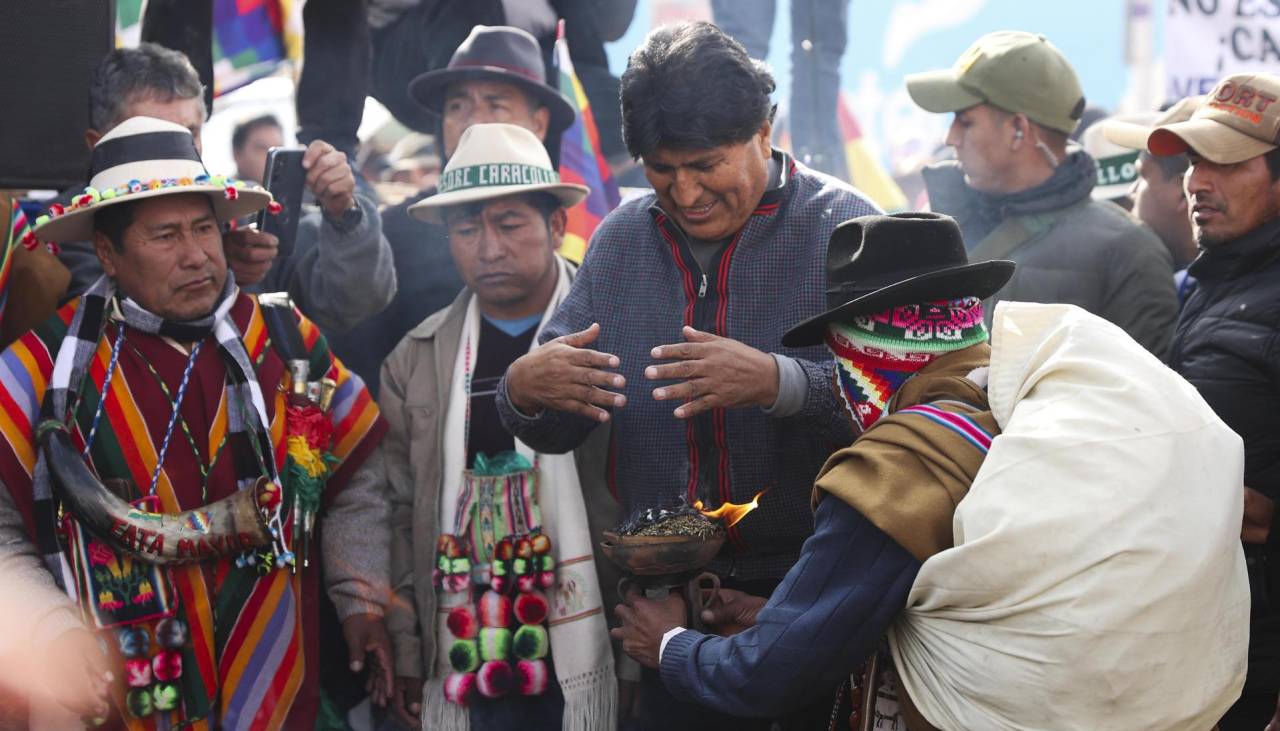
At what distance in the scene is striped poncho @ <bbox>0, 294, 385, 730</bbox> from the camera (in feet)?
11.5

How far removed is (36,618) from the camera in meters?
3.30

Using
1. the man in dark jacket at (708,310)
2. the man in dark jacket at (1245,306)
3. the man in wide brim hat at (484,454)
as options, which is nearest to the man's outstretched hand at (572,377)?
the man in dark jacket at (708,310)

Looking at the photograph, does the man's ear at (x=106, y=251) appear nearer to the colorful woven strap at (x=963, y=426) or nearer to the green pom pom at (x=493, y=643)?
the green pom pom at (x=493, y=643)

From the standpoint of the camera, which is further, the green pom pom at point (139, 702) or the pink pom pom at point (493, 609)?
the pink pom pom at point (493, 609)

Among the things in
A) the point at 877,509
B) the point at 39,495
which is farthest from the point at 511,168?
the point at 877,509

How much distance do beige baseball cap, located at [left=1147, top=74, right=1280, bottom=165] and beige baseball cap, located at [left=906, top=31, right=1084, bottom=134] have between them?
98 cm

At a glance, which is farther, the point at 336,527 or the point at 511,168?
the point at 511,168

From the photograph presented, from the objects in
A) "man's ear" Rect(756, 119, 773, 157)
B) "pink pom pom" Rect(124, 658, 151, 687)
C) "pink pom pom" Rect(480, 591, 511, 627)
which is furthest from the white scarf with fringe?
"man's ear" Rect(756, 119, 773, 157)

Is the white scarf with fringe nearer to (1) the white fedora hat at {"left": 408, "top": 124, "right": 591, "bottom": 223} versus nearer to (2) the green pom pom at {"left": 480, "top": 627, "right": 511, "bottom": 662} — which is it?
(2) the green pom pom at {"left": 480, "top": 627, "right": 511, "bottom": 662}

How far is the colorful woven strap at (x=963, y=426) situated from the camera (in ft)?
8.33

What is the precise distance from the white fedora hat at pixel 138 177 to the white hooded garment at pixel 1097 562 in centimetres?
235

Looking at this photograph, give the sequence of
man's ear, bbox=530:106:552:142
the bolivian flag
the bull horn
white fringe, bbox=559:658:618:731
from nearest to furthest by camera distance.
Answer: the bull horn → white fringe, bbox=559:658:618:731 → man's ear, bbox=530:106:552:142 → the bolivian flag

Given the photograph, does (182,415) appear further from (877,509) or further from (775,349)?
(877,509)

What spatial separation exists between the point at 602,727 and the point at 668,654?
109 centimetres
